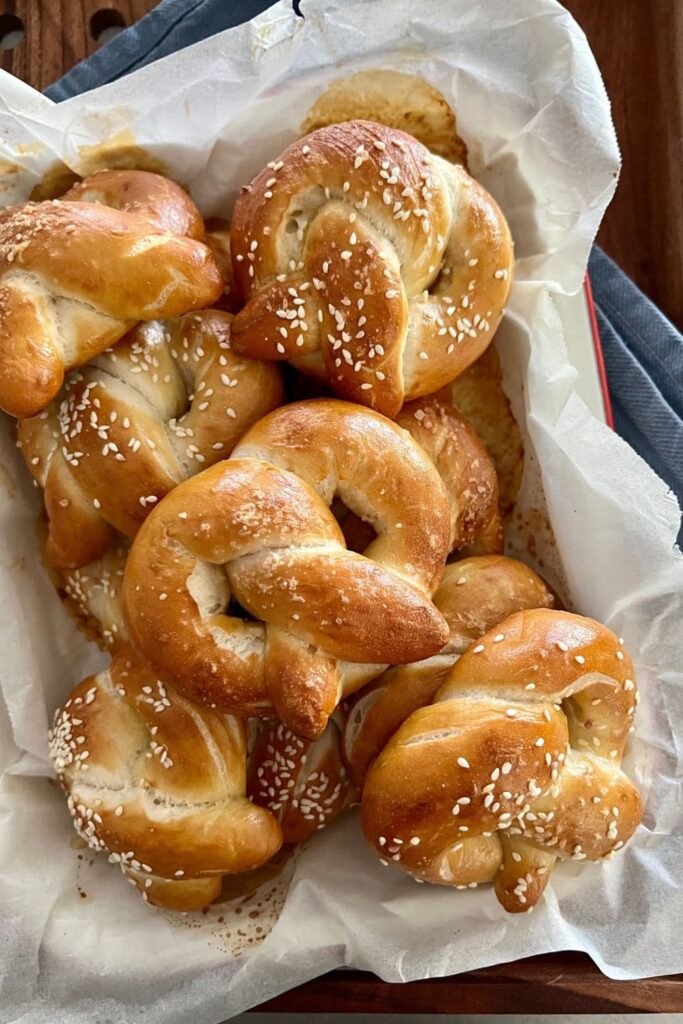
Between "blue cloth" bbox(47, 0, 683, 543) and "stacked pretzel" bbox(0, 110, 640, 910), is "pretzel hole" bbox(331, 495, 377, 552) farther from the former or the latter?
"blue cloth" bbox(47, 0, 683, 543)

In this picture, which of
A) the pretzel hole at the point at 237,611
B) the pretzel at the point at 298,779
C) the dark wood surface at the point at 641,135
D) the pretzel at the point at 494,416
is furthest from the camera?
the dark wood surface at the point at 641,135

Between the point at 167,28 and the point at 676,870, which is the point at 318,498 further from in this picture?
the point at 167,28

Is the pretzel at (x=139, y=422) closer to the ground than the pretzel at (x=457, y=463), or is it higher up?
higher up

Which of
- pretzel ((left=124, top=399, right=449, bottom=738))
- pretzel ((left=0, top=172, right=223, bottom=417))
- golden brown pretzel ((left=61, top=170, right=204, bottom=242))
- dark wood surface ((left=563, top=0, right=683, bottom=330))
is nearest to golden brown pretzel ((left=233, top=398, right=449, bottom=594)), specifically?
pretzel ((left=124, top=399, right=449, bottom=738))

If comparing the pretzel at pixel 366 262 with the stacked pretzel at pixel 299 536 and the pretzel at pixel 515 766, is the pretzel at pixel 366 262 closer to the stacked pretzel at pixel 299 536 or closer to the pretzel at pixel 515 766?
the stacked pretzel at pixel 299 536

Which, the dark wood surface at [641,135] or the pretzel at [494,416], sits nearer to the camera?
the pretzel at [494,416]

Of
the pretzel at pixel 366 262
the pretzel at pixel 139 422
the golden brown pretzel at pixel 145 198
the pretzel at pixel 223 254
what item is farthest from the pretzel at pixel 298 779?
the golden brown pretzel at pixel 145 198
